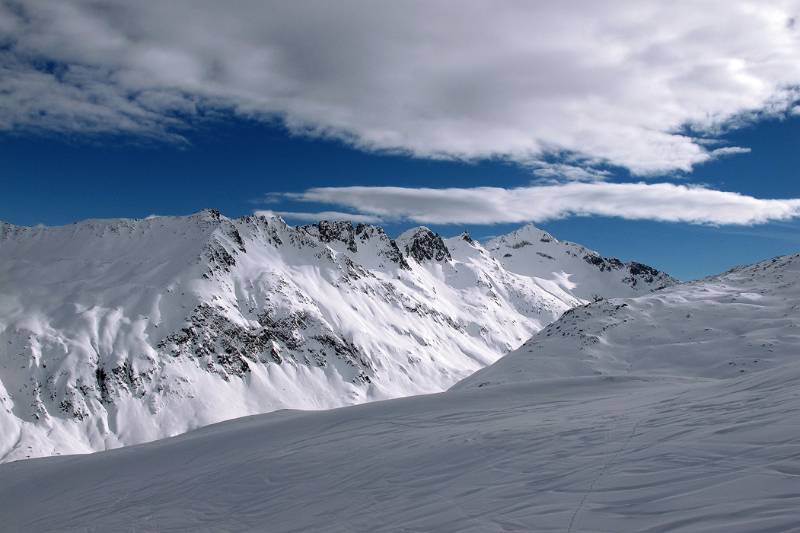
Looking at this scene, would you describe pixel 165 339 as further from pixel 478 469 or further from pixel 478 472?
pixel 478 472

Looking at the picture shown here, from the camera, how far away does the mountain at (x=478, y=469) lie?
25.3 feet

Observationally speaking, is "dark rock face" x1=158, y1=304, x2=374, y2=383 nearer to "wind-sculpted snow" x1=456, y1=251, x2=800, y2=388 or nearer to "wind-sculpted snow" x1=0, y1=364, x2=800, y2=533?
"wind-sculpted snow" x1=456, y1=251, x2=800, y2=388

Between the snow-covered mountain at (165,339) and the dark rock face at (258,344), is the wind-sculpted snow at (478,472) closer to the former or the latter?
the snow-covered mountain at (165,339)

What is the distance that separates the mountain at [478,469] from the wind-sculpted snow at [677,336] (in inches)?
787

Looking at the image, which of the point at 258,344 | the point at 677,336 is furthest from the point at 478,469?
the point at 258,344

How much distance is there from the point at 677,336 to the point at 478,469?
40.8m

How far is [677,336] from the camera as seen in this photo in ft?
149

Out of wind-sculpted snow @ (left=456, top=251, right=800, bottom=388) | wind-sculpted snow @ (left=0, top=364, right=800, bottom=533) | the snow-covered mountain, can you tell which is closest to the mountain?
wind-sculpted snow @ (left=0, top=364, right=800, bottom=533)

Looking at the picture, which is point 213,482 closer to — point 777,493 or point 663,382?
point 777,493

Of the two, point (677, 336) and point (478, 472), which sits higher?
point (478, 472)

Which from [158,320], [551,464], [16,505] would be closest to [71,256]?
[158,320]

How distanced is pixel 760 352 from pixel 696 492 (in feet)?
122

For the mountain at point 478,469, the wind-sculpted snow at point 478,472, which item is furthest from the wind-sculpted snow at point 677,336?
the wind-sculpted snow at point 478,472

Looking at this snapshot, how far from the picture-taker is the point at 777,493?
684 cm
